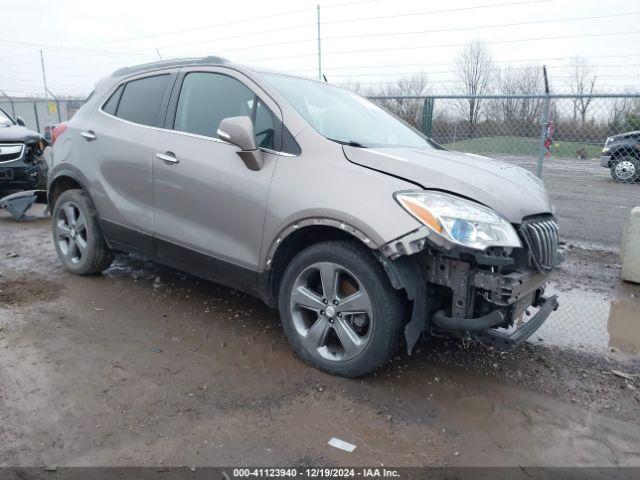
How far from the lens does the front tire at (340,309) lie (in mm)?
2814

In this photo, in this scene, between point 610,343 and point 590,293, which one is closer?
point 610,343

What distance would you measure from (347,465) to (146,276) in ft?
10.6

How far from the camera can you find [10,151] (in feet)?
25.2

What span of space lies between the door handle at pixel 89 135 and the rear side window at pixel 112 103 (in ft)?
0.75

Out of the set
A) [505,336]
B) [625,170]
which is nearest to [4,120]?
[505,336]

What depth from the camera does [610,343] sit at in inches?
151

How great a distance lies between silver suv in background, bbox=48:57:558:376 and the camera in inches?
105

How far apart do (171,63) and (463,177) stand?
2.56 metres

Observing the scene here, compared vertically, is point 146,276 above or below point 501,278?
below

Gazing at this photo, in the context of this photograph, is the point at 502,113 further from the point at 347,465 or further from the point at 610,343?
the point at 347,465

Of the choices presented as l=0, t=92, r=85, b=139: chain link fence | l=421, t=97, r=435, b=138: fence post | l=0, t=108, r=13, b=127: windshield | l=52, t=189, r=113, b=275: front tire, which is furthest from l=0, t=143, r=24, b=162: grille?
l=0, t=92, r=85, b=139: chain link fence

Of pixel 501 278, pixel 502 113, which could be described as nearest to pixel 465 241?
pixel 501 278

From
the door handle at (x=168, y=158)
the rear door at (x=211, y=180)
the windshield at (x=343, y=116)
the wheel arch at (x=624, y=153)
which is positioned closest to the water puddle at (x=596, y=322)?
the windshield at (x=343, y=116)

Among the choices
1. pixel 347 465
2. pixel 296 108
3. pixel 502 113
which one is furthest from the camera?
pixel 502 113
